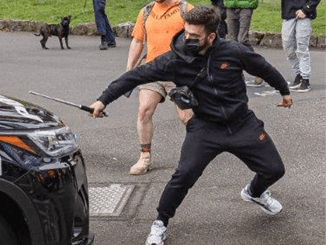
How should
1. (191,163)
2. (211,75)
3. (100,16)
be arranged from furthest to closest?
(100,16), (191,163), (211,75)

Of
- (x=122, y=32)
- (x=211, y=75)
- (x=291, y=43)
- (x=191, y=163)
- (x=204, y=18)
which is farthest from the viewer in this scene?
(x=122, y=32)

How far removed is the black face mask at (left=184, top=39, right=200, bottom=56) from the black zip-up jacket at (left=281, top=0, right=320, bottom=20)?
Answer: 537 cm

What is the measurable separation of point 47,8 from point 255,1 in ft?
31.4

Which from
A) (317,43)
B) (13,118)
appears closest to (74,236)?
(13,118)

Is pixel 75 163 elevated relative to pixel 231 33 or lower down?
elevated

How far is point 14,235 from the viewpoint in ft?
13.4

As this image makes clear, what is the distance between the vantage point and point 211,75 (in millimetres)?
5172

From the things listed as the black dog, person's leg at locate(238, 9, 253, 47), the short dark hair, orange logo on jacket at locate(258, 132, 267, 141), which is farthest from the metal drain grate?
the black dog

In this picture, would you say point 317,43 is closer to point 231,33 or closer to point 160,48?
point 231,33

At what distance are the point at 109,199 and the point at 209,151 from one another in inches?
49.7

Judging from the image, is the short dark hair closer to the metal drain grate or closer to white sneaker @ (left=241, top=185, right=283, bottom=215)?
white sneaker @ (left=241, top=185, right=283, bottom=215)

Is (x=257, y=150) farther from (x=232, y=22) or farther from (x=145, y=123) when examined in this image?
(x=232, y=22)

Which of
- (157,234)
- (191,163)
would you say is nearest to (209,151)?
(191,163)

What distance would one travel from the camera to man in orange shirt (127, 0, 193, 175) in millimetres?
6809
